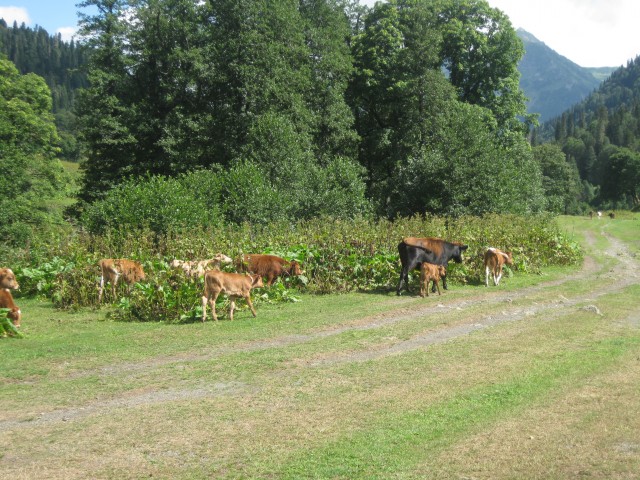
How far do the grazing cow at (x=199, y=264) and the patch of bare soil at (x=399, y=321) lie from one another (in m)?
3.78

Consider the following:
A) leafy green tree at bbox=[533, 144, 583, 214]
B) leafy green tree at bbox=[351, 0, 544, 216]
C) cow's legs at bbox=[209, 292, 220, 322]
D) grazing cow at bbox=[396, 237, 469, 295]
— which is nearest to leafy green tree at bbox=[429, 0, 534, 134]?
leafy green tree at bbox=[351, 0, 544, 216]

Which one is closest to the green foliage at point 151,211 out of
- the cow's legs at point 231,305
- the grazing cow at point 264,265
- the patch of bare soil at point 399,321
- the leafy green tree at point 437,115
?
the grazing cow at point 264,265

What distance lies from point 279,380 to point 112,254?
10275 mm

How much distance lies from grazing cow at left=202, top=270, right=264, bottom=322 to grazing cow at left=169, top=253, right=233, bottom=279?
42.6 inches

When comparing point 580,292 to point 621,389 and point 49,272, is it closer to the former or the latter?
point 621,389

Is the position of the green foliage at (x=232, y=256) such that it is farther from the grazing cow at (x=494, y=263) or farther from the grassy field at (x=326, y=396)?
the grassy field at (x=326, y=396)

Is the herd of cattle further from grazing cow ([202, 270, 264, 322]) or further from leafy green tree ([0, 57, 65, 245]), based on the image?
leafy green tree ([0, 57, 65, 245])

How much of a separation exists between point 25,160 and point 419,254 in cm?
2423

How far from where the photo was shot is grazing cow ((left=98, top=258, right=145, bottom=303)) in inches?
601

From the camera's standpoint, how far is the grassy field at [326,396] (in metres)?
6.10

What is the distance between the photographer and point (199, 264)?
15289 mm

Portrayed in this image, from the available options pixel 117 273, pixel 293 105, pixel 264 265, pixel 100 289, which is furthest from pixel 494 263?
pixel 293 105

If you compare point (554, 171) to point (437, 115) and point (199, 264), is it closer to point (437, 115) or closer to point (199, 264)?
point (437, 115)

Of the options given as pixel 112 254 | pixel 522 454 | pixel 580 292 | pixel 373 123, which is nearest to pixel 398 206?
pixel 373 123
